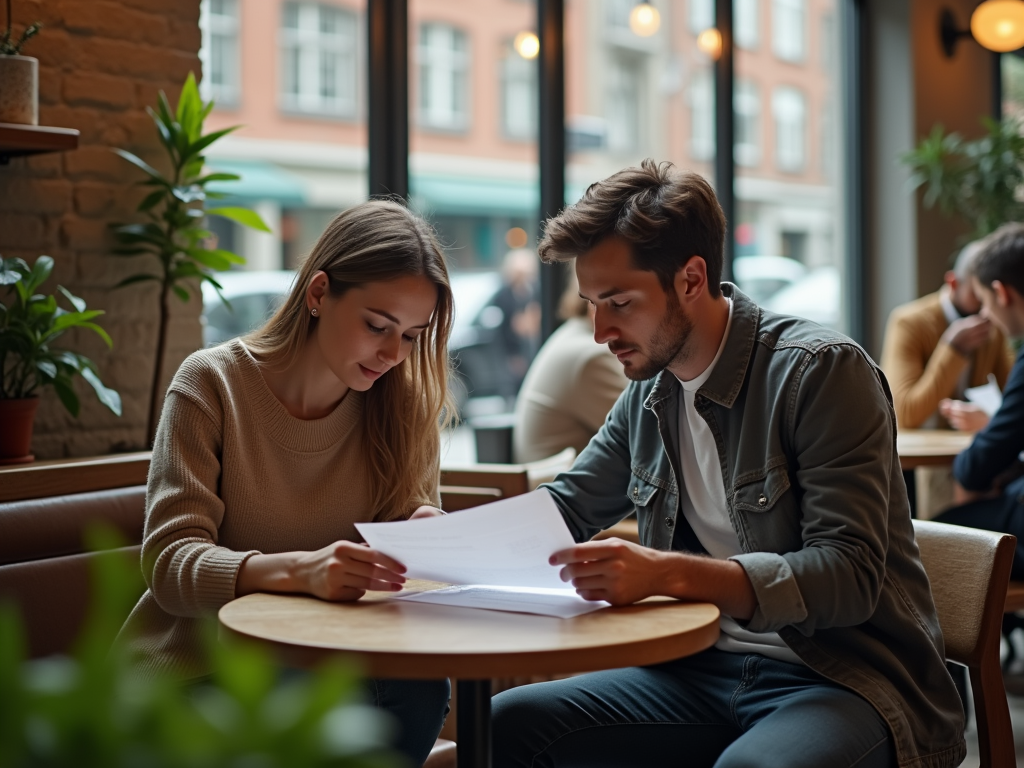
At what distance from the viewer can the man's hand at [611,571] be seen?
1.39m

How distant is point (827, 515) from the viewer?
1476mm

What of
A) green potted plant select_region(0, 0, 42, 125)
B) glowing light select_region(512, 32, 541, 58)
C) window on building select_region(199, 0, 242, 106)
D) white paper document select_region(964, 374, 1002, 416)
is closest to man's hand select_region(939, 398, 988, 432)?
white paper document select_region(964, 374, 1002, 416)

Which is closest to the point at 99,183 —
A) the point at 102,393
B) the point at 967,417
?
the point at 102,393

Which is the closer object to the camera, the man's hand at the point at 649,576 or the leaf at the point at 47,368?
the man's hand at the point at 649,576

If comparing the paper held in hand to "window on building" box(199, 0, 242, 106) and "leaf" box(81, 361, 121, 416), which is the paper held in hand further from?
"window on building" box(199, 0, 242, 106)

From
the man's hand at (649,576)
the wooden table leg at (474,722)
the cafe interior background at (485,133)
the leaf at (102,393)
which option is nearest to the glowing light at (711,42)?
the cafe interior background at (485,133)

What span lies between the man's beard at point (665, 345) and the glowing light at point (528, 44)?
288 cm

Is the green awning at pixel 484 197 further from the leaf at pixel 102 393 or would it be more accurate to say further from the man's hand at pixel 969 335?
the leaf at pixel 102 393

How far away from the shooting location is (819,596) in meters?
1.44

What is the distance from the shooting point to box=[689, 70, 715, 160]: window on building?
5270 mm

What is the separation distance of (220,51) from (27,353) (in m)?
1.35

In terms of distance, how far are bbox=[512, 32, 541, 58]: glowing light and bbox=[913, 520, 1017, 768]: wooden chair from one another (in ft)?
9.90

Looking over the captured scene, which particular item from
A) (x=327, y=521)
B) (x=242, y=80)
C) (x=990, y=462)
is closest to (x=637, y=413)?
(x=327, y=521)

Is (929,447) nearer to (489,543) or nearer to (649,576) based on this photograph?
(649,576)
